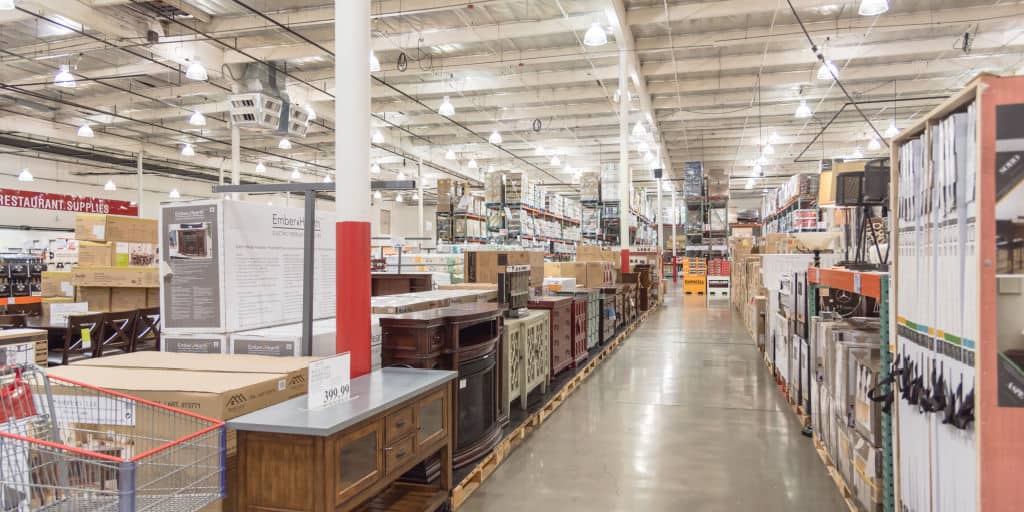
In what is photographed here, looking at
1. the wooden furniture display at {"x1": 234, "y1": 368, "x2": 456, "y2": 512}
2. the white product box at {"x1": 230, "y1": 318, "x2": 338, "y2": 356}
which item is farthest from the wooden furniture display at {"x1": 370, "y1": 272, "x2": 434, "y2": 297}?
the wooden furniture display at {"x1": 234, "y1": 368, "x2": 456, "y2": 512}

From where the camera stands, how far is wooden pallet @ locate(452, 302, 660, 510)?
370 centimetres

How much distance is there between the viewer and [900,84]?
49.5 ft

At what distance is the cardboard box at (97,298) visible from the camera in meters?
6.58

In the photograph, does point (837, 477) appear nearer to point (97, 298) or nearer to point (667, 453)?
point (667, 453)

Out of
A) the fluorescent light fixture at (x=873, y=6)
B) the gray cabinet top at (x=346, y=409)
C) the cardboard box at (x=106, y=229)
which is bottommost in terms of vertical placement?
the gray cabinet top at (x=346, y=409)

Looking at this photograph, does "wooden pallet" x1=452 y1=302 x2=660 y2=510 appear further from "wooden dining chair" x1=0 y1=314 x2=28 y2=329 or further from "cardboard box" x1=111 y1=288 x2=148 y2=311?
"wooden dining chair" x1=0 y1=314 x2=28 y2=329

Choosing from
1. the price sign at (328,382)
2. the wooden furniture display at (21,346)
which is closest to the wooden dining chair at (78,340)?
the wooden furniture display at (21,346)

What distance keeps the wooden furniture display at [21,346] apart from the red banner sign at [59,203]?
17748mm

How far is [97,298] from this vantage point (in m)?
6.63

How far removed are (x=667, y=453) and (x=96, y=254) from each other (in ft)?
21.5

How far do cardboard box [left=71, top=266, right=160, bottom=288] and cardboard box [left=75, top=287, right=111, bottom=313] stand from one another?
0.13 metres

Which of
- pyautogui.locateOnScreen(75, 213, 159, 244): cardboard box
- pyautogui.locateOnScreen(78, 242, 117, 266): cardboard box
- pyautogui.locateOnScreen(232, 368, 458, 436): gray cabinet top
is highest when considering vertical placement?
pyautogui.locateOnScreen(75, 213, 159, 244): cardboard box

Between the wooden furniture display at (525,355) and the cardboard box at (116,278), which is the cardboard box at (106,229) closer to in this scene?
the cardboard box at (116,278)

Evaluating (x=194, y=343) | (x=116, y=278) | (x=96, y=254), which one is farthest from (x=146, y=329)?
(x=194, y=343)
